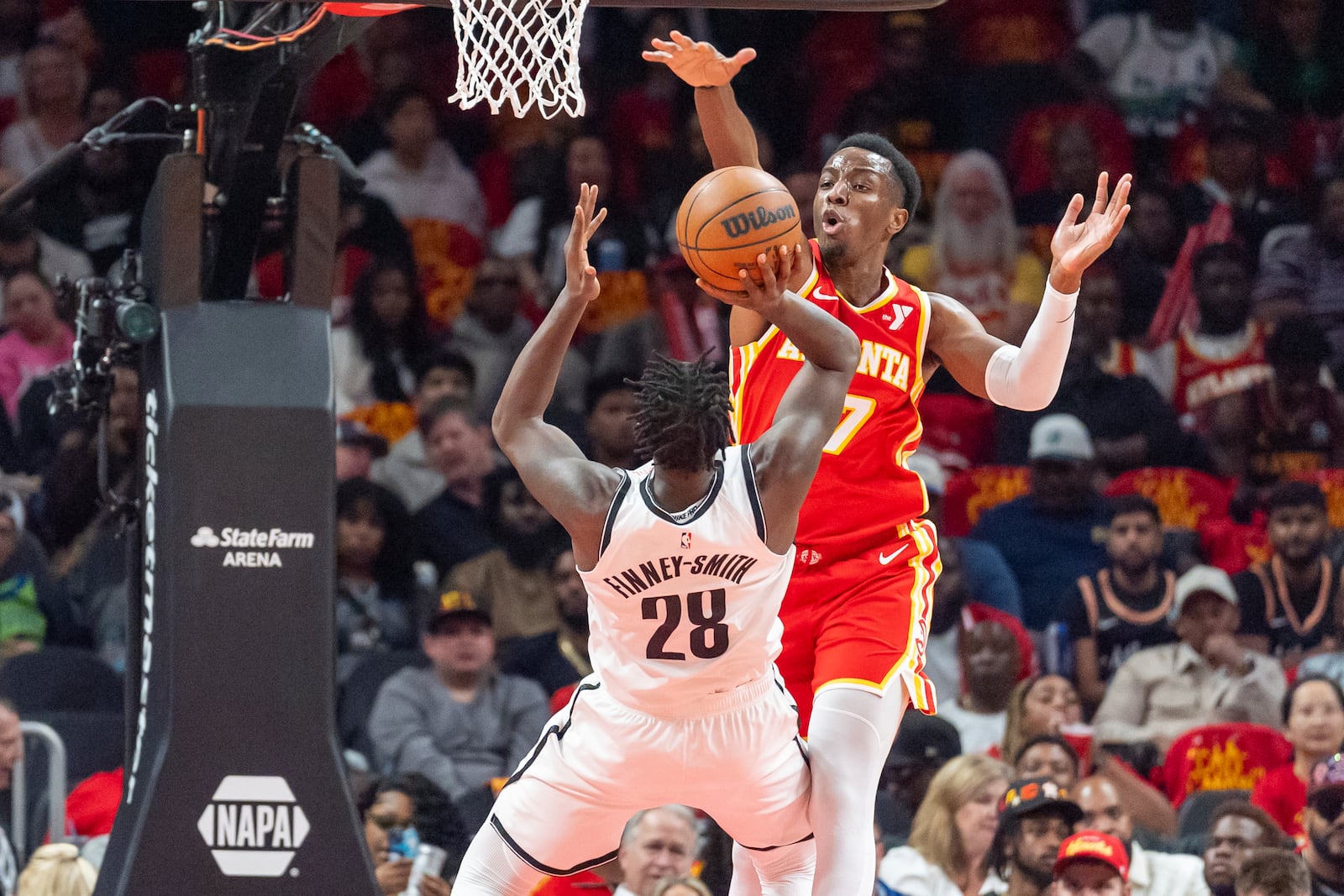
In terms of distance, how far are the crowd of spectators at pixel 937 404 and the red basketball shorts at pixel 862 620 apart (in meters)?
1.55

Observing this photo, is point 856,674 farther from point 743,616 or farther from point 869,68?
point 869,68

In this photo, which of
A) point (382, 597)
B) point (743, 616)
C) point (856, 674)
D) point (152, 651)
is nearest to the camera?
point (743, 616)

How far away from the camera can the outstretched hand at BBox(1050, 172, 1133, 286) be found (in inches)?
239

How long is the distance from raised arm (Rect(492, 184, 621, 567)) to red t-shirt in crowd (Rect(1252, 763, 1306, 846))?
4284 millimetres

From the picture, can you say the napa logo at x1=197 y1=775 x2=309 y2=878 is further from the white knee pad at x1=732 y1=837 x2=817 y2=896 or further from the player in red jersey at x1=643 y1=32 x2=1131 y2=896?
the white knee pad at x1=732 y1=837 x2=817 y2=896

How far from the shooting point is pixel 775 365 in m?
6.25

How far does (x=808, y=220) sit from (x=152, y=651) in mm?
5371

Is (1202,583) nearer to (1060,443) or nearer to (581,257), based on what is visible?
(1060,443)

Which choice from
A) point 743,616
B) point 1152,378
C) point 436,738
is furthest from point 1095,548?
point 743,616

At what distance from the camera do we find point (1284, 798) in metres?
8.73

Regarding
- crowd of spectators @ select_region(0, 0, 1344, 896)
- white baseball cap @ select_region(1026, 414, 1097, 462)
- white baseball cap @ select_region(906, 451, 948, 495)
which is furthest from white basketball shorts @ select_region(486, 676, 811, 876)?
white baseball cap @ select_region(1026, 414, 1097, 462)

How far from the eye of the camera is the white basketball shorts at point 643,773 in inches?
218

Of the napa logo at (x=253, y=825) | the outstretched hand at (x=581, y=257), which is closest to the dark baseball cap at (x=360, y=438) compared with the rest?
the napa logo at (x=253, y=825)

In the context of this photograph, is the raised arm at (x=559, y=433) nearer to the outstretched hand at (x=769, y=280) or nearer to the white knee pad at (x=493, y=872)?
the outstretched hand at (x=769, y=280)
